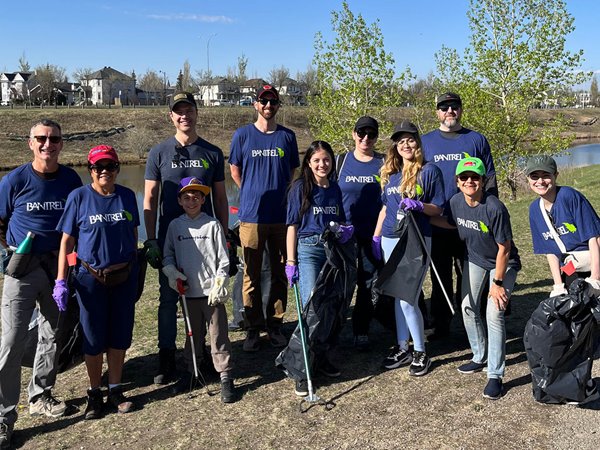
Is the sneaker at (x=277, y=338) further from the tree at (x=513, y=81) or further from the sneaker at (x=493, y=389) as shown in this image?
the tree at (x=513, y=81)

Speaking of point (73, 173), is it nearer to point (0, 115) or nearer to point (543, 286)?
point (543, 286)

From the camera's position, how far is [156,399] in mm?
4785

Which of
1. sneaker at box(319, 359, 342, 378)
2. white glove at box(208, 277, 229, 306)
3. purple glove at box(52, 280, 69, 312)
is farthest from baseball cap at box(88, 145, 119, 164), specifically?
sneaker at box(319, 359, 342, 378)

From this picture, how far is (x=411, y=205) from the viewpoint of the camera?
474cm

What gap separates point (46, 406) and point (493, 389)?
11.5 feet

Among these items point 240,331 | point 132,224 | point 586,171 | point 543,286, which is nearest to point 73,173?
point 132,224

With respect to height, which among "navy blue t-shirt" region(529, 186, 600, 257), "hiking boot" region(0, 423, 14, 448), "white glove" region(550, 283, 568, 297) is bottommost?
"hiking boot" region(0, 423, 14, 448)

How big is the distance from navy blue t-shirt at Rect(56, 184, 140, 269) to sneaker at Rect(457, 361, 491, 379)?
9.74 ft

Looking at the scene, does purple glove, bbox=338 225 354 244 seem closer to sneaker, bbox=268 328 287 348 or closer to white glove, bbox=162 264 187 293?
white glove, bbox=162 264 187 293

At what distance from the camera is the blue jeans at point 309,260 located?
4938 millimetres

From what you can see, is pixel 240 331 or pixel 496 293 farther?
pixel 240 331

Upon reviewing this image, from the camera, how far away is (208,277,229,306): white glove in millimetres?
4535

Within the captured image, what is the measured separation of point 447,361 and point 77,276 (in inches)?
128

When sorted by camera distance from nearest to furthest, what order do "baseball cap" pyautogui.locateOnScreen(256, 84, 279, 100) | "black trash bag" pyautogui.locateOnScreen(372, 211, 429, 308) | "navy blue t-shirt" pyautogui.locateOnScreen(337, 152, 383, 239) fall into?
1. "black trash bag" pyautogui.locateOnScreen(372, 211, 429, 308)
2. "navy blue t-shirt" pyautogui.locateOnScreen(337, 152, 383, 239)
3. "baseball cap" pyautogui.locateOnScreen(256, 84, 279, 100)
